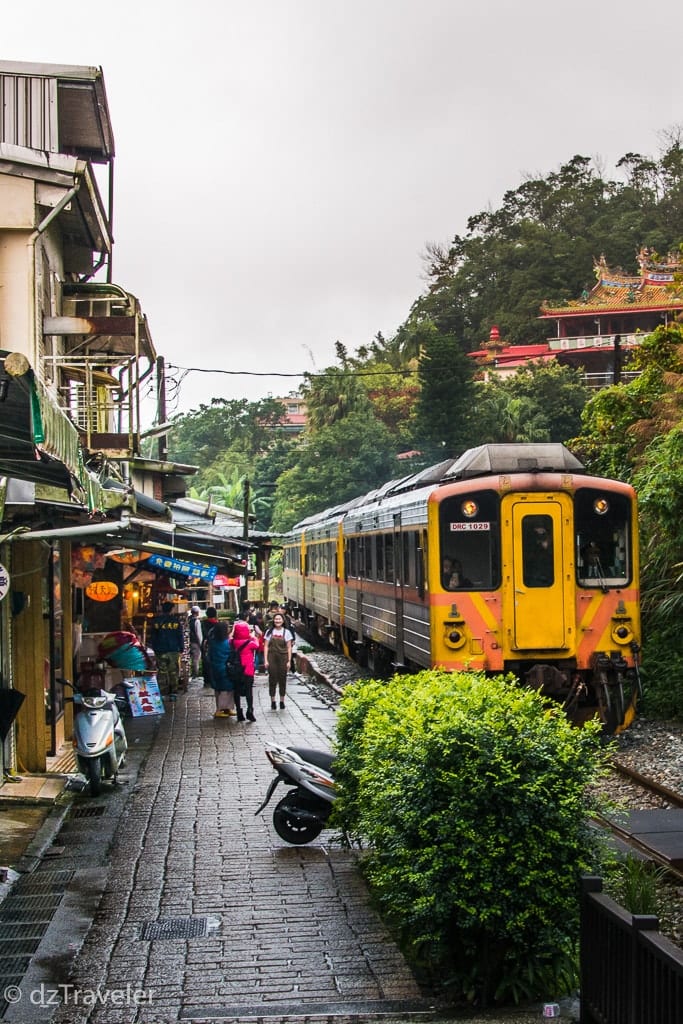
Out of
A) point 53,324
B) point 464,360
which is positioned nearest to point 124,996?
point 53,324

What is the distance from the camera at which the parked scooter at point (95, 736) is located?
11.1 meters

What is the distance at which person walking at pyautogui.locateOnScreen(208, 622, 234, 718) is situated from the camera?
16.5 meters

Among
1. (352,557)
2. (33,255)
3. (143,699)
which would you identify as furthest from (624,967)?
(352,557)

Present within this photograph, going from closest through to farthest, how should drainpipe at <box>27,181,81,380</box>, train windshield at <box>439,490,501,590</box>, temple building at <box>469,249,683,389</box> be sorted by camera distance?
train windshield at <box>439,490,501,590</box>, drainpipe at <box>27,181,81,380</box>, temple building at <box>469,249,683,389</box>

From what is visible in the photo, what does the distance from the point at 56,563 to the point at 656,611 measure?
26.2 feet

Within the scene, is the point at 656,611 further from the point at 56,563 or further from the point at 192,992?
the point at 192,992

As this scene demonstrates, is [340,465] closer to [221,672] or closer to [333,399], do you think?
[333,399]

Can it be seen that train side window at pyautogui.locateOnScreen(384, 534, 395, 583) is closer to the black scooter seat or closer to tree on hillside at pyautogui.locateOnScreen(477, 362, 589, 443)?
the black scooter seat

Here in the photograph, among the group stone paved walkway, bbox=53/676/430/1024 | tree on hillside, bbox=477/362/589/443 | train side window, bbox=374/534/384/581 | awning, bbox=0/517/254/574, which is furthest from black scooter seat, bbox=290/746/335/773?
tree on hillside, bbox=477/362/589/443

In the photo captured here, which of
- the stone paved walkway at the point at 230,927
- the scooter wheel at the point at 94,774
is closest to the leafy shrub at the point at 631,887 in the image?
the stone paved walkway at the point at 230,927

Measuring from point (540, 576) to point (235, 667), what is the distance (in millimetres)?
5594

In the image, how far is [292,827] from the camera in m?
8.85

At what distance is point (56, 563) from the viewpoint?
13.5 m

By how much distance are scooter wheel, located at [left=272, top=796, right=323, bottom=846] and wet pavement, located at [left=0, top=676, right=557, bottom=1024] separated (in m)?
0.08
